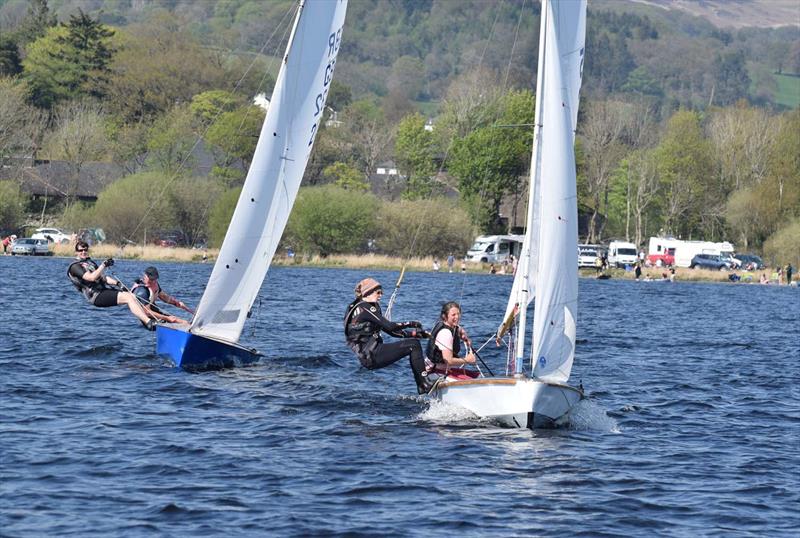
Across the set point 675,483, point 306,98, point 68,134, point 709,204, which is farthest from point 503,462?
point 709,204

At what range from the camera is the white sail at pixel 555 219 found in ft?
58.9

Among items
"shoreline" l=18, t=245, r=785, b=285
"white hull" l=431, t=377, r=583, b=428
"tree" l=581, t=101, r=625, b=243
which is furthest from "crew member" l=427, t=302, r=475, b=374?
"tree" l=581, t=101, r=625, b=243

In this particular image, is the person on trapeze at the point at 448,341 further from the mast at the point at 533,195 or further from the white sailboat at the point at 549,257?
the mast at the point at 533,195

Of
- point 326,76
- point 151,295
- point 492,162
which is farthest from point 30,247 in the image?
point 326,76

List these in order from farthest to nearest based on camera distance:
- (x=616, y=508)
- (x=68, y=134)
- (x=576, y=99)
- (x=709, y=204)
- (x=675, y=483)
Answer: (x=709, y=204)
(x=68, y=134)
(x=576, y=99)
(x=675, y=483)
(x=616, y=508)

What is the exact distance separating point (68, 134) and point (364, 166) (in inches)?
1039

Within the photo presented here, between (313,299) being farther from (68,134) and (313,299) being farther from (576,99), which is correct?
(68,134)

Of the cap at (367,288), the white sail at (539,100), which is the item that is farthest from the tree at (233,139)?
the white sail at (539,100)

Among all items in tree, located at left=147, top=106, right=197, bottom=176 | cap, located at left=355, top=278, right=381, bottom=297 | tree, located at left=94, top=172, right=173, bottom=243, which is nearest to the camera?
cap, located at left=355, top=278, right=381, bottom=297

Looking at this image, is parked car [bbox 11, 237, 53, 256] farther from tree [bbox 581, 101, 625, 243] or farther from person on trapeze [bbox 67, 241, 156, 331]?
person on trapeze [bbox 67, 241, 156, 331]

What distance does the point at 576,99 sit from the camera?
797 inches

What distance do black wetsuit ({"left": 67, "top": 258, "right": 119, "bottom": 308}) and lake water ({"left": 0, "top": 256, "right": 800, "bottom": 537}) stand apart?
1.19 metres

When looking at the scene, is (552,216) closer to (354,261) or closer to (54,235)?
(354,261)

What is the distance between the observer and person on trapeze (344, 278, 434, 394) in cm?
2033
